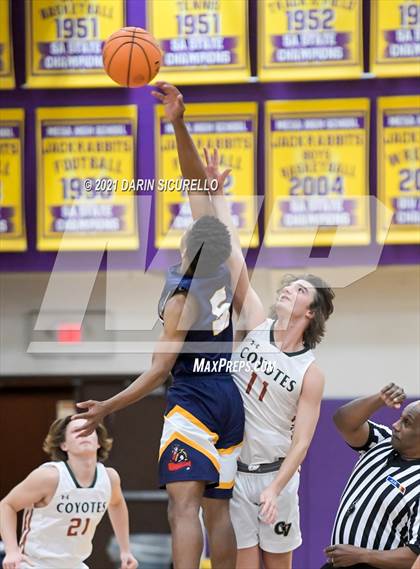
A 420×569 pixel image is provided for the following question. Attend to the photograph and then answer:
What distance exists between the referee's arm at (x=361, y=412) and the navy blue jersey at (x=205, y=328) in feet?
1.64

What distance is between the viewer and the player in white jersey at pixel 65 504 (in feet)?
16.2

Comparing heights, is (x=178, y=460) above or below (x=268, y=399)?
below

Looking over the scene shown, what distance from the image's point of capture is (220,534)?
14.4 ft

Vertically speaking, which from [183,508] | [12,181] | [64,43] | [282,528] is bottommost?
[282,528]

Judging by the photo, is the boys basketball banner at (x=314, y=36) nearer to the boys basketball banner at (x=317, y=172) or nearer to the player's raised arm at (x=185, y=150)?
the boys basketball banner at (x=317, y=172)

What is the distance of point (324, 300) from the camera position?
16.1 feet

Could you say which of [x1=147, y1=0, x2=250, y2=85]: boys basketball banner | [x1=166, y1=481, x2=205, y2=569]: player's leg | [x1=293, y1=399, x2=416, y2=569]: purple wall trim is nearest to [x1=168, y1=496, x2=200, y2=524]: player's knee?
[x1=166, y1=481, x2=205, y2=569]: player's leg

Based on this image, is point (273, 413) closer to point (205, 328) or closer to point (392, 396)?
point (205, 328)

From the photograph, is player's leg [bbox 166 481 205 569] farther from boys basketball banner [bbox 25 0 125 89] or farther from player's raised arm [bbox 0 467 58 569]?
boys basketball banner [bbox 25 0 125 89]

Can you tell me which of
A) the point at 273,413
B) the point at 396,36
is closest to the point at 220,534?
the point at 273,413

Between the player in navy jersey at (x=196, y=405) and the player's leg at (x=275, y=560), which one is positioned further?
the player's leg at (x=275, y=560)

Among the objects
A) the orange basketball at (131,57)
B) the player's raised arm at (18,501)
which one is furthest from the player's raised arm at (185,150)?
the player's raised arm at (18,501)

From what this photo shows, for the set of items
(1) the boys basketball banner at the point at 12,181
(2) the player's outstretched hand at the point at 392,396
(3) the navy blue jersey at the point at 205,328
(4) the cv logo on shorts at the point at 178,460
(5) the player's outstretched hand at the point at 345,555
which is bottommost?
(5) the player's outstretched hand at the point at 345,555

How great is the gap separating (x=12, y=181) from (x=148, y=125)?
0.74m
